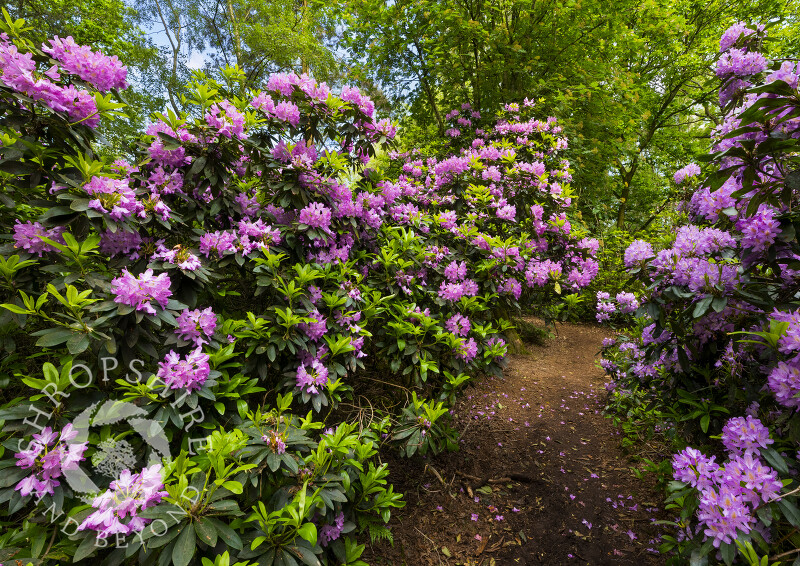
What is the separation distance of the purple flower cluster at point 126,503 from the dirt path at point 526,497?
1511 mm

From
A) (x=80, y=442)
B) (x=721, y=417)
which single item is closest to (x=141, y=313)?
(x=80, y=442)

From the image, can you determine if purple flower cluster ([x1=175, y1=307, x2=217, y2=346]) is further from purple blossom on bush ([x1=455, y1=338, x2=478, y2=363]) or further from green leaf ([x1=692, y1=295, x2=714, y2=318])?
green leaf ([x1=692, y1=295, x2=714, y2=318])

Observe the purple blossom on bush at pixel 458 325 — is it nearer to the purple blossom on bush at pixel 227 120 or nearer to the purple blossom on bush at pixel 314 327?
the purple blossom on bush at pixel 314 327

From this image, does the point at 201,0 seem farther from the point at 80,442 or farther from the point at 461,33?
the point at 80,442

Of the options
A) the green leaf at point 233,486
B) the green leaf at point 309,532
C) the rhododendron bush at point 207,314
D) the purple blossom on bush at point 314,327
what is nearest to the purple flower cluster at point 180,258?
the rhododendron bush at point 207,314

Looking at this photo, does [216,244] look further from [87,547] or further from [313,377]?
[87,547]

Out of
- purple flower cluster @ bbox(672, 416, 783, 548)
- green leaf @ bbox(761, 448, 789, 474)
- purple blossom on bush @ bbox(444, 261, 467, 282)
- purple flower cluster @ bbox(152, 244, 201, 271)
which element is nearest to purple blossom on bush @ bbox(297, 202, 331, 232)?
purple flower cluster @ bbox(152, 244, 201, 271)

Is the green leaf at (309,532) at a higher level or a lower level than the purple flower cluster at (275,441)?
lower

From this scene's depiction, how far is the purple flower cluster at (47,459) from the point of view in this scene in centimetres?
112

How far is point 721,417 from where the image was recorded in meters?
1.77

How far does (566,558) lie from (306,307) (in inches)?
89.2

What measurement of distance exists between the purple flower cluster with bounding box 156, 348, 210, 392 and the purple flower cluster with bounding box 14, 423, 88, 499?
0.30 m

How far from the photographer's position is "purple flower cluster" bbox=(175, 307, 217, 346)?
154 cm

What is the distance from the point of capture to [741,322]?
164 centimetres
